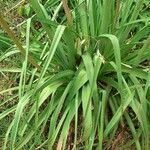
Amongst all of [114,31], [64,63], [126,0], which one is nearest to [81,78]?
[64,63]

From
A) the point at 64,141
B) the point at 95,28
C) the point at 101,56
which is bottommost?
the point at 64,141

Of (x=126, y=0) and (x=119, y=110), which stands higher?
(x=126, y=0)

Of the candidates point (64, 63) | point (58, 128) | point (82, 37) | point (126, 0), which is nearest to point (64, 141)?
point (58, 128)

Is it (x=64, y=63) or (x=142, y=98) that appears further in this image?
(x=64, y=63)

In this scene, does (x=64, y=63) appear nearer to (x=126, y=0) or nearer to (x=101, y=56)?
(x=101, y=56)

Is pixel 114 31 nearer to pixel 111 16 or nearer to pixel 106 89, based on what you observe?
pixel 111 16

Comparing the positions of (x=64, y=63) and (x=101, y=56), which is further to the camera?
(x=64, y=63)

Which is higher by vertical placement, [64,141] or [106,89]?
[106,89]

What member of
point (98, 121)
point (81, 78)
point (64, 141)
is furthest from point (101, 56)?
point (64, 141)

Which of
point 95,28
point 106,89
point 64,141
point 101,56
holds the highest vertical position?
point 95,28
